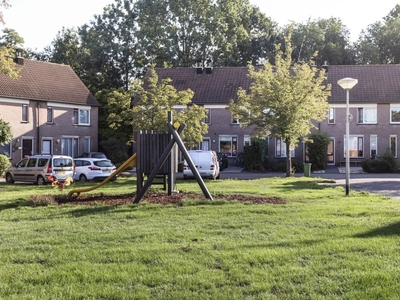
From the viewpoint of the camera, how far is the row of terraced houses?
136 feet

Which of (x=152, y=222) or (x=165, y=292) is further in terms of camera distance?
(x=152, y=222)

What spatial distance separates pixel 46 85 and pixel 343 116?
87.4 feet

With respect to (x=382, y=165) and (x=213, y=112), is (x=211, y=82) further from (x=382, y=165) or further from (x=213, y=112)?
(x=382, y=165)

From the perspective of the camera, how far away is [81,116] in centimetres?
4641

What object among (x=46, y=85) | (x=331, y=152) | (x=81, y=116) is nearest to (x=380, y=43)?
(x=331, y=152)

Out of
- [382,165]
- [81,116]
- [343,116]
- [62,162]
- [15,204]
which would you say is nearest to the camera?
[15,204]

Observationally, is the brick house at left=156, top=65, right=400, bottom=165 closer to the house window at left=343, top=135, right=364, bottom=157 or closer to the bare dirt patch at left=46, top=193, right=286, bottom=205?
the house window at left=343, top=135, right=364, bottom=157

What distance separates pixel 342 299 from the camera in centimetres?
550

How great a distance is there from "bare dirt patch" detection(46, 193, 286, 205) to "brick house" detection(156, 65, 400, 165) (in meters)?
29.6

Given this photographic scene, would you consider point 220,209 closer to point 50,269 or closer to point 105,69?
point 50,269

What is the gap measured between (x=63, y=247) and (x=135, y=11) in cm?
Result: 5561

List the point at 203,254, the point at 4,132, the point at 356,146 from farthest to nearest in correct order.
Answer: the point at 356,146
the point at 4,132
the point at 203,254

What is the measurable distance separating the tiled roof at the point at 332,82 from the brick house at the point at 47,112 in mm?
9052

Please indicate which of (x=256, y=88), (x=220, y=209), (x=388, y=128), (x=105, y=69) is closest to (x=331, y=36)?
(x=388, y=128)
